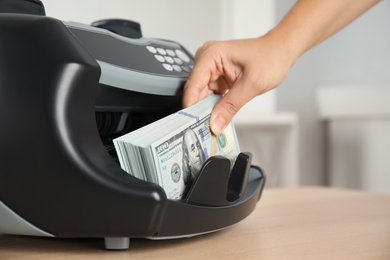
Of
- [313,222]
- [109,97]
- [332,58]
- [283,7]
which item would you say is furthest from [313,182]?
[109,97]

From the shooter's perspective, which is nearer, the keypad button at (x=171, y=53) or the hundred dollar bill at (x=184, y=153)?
the hundred dollar bill at (x=184, y=153)

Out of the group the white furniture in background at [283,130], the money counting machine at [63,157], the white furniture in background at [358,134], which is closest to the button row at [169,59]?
the money counting machine at [63,157]

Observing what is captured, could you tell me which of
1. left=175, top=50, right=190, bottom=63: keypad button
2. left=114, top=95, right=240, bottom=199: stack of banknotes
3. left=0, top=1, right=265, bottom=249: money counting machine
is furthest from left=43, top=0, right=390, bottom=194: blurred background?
left=0, top=1, right=265, bottom=249: money counting machine

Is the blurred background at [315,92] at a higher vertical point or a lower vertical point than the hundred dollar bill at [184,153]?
lower

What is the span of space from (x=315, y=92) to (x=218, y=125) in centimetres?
140

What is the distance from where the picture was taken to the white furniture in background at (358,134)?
1893 mm

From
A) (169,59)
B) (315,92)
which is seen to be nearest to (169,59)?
(169,59)

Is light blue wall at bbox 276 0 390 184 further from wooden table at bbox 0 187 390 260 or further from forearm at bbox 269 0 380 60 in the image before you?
wooden table at bbox 0 187 390 260

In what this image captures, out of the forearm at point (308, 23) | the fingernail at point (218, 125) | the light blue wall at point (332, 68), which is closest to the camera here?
the fingernail at point (218, 125)

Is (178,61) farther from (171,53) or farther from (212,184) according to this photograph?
(212,184)

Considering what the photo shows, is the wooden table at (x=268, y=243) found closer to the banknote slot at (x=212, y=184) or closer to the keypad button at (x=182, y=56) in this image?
the banknote slot at (x=212, y=184)

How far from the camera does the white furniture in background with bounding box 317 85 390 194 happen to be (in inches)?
74.5

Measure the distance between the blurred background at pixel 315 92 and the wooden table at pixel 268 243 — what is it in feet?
3.13

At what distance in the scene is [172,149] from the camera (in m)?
0.55
